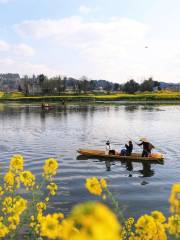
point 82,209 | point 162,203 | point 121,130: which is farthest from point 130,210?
point 121,130

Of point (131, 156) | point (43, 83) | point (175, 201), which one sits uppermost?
point (43, 83)

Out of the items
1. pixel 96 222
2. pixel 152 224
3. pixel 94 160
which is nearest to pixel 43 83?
pixel 94 160

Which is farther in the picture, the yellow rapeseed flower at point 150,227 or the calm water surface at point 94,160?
the calm water surface at point 94,160

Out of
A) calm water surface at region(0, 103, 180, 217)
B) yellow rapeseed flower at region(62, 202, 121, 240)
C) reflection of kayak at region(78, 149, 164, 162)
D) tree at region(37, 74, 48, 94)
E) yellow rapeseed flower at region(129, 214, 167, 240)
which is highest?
tree at region(37, 74, 48, 94)

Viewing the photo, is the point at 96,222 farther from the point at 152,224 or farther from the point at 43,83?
the point at 43,83

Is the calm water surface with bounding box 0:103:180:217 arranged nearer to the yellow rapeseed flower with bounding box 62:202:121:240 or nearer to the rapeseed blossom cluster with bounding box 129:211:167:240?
the rapeseed blossom cluster with bounding box 129:211:167:240

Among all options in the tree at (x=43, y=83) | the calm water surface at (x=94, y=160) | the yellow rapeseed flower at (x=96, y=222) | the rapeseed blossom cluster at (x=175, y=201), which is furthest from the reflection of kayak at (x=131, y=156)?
the tree at (x=43, y=83)

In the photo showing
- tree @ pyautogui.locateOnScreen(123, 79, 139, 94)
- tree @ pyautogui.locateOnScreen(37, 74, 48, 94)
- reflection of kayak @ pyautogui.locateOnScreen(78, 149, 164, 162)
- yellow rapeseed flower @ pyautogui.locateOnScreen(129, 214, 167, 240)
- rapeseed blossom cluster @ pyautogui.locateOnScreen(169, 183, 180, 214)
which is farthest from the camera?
tree @ pyautogui.locateOnScreen(123, 79, 139, 94)

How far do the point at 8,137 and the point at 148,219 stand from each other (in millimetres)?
39761

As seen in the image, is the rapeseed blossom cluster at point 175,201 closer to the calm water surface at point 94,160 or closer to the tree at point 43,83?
the calm water surface at point 94,160

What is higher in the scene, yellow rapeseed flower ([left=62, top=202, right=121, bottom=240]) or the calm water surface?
yellow rapeseed flower ([left=62, top=202, right=121, bottom=240])

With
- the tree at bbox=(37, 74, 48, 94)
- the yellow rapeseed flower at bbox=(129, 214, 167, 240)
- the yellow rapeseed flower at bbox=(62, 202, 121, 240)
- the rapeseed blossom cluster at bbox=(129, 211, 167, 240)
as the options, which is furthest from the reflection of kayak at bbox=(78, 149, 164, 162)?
the tree at bbox=(37, 74, 48, 94)

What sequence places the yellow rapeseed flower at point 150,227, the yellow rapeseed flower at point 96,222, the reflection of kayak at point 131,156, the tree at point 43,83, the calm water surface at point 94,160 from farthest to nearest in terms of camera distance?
the tree at point 43,83 < the reflection of kayak at point 131,156 < the calm water surface at point 94,160 < the yellow rapeseed flower at point 150,227 < the yellow rapeseed flower at point 96,222

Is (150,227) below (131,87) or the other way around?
below
